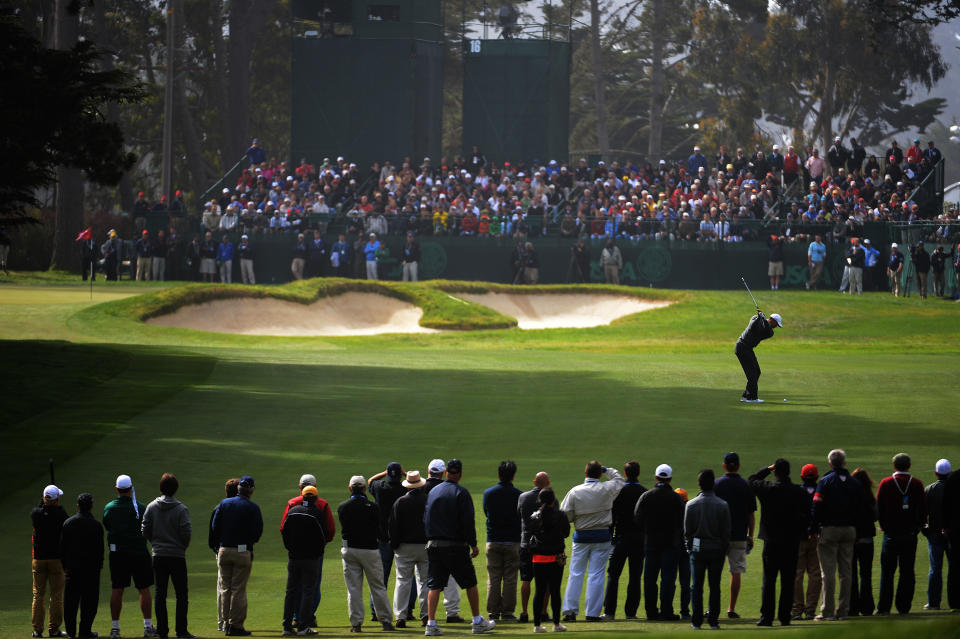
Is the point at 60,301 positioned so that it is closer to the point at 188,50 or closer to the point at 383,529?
the point at 383,529

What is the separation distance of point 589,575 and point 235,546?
335cm

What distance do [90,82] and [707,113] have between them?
8987 centimetres

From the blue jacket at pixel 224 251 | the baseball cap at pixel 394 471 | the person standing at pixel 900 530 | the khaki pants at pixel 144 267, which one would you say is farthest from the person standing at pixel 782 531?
the khaki pants at pixel 144 267

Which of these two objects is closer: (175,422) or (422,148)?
(175,422)

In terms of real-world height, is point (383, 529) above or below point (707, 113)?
below

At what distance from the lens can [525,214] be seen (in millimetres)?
53719

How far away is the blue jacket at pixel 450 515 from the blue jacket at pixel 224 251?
40.9m

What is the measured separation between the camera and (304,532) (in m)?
12.6

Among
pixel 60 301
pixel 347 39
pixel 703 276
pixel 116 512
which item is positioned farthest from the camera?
pixel 347 39

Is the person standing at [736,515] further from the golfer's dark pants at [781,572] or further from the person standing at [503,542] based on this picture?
the person standing at [503,542]

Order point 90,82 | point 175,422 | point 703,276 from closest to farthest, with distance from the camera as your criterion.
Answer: point 175,422
point 90,82
point 703,276

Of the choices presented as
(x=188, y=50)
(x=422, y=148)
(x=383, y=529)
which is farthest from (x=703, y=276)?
(x=188, y=50)

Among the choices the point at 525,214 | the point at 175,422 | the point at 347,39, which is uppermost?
the point at 347,39

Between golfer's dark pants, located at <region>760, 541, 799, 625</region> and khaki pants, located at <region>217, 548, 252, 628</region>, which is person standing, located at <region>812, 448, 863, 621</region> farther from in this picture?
khaki pants, located at <region>217, 548, 252, 628</region>
